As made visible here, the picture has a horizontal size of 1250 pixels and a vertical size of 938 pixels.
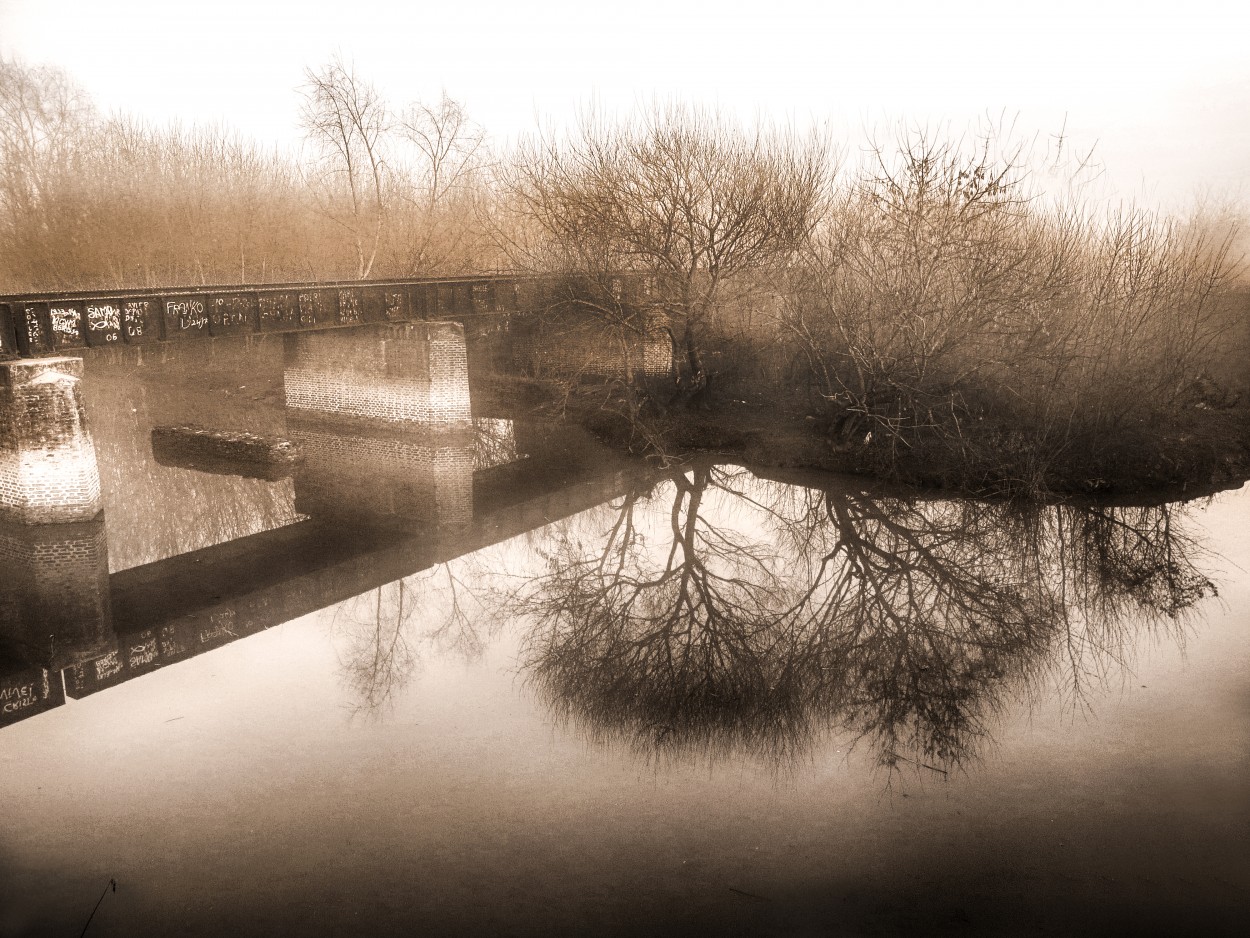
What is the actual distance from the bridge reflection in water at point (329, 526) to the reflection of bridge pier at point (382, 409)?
32mm

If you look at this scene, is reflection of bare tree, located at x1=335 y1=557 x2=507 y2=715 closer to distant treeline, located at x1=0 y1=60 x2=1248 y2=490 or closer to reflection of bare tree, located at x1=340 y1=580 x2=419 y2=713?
reflection of bare tree, located at x1=340 y1=580 x2=419 y2=713

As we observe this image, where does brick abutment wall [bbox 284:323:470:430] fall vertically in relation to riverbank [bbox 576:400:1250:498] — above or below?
above

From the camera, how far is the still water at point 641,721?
6348 millimetres

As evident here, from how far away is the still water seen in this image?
20.8 feet

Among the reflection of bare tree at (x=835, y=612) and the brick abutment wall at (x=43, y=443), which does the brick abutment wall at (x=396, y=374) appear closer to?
the reflection of bare tree at (x=835, y=612)

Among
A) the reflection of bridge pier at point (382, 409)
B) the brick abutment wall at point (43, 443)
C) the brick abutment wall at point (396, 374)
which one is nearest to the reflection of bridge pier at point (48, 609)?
the brick abutment wall at point (43, 443)

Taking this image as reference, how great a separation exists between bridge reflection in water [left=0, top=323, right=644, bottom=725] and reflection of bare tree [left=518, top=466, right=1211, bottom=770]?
7.56ft

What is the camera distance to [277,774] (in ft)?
25.7

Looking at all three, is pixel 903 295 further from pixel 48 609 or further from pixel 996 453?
pixel 48 609

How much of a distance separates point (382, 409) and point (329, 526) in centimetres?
701

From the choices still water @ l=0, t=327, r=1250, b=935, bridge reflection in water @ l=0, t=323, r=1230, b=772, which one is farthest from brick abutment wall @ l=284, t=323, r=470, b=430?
still water @ l=0, t=327, r=1250, b=935

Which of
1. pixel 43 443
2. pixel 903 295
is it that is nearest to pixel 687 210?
pixel 903 295

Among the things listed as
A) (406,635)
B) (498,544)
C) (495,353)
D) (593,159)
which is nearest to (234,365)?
(495,353)

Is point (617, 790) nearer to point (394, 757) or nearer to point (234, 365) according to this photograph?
point (394, 757)
